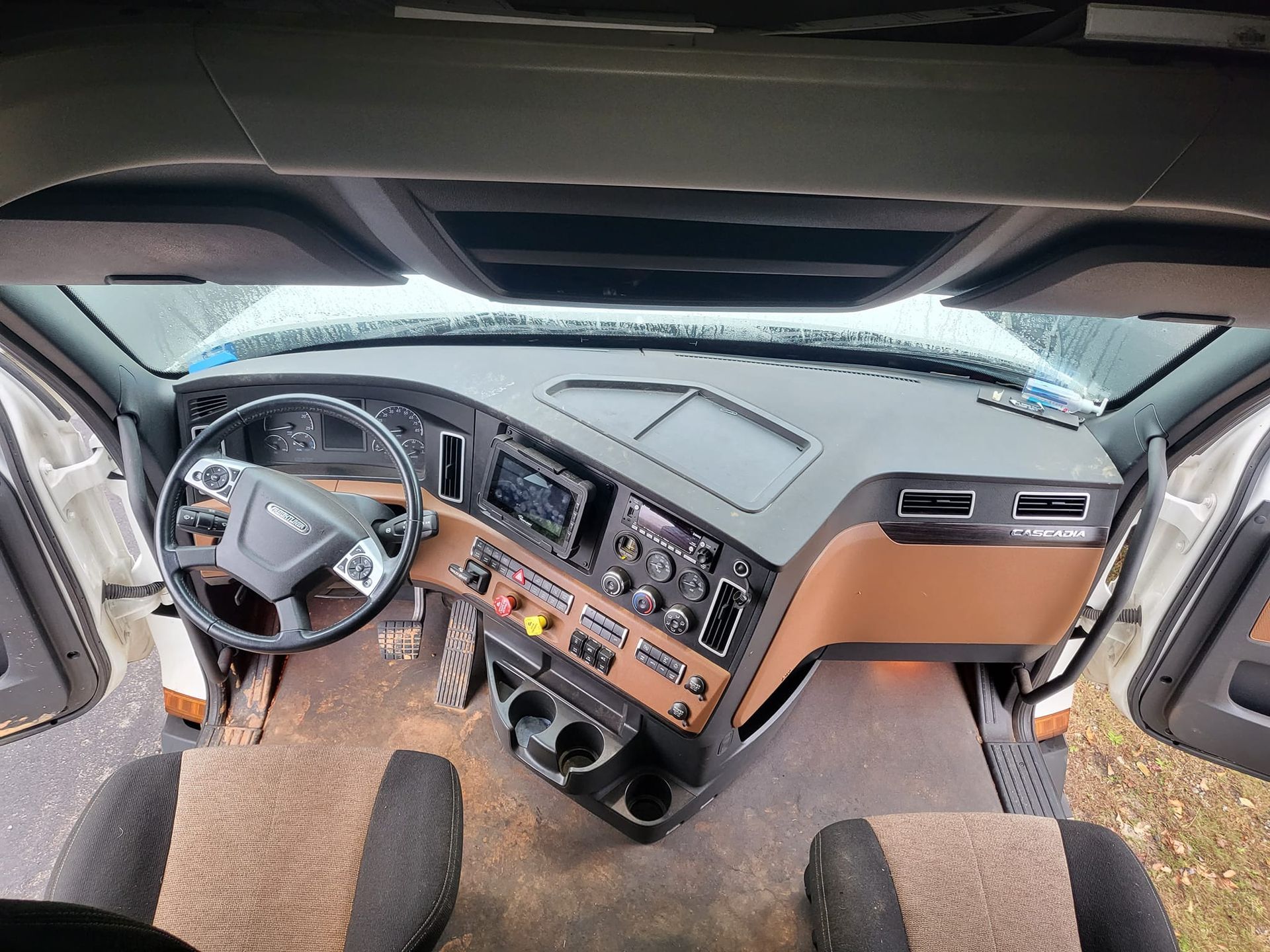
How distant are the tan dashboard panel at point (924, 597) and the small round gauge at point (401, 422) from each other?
1176 millimetres

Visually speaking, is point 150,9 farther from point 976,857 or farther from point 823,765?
point 823,765

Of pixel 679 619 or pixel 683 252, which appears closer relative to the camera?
pixel 683 252

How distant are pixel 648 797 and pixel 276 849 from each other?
1017 mm

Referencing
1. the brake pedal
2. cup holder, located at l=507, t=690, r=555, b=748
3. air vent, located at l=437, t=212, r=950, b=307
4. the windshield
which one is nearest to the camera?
air vent, located at l=437, t=212, r=950, b=307

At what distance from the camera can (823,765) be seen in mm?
2477

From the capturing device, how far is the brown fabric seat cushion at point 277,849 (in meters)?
1.54

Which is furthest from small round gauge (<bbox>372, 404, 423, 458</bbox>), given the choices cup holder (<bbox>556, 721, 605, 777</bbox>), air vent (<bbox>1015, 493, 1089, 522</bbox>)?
air vent (<bbox>1015, 493, 1089, 522</bbox>)

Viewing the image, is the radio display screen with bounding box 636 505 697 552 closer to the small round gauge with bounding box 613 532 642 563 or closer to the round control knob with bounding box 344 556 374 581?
the small round gauge with bounding box 613 532 642 563

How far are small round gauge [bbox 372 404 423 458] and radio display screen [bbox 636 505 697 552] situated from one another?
758 millimetres

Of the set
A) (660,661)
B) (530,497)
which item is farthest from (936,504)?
(530,497)

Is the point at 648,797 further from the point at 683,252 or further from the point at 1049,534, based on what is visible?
the point at 683,252

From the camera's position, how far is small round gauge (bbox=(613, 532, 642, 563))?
77.0 inches

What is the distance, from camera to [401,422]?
7.24 feet

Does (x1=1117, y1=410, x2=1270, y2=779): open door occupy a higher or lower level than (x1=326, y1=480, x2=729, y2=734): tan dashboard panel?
higher
